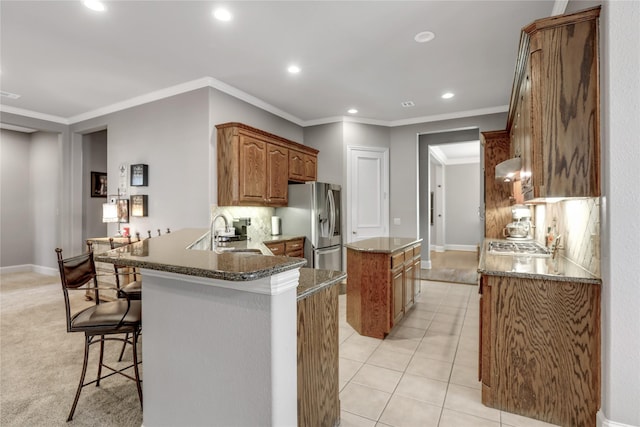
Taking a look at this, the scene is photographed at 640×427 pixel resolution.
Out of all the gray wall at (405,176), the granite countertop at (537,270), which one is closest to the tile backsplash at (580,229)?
the granite countertop at (537,270)

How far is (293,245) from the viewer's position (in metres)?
4.64

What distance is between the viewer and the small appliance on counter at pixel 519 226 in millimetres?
4214

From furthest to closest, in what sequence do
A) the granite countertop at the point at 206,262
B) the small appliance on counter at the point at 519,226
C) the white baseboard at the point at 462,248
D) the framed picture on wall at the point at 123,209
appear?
1. the white baseboard at the point at 462,248
2. the framed picture on wall at the point at 123,209
3. the small appliance on counter at the point at 519,226
4. the granite countertop at the point at 206,262

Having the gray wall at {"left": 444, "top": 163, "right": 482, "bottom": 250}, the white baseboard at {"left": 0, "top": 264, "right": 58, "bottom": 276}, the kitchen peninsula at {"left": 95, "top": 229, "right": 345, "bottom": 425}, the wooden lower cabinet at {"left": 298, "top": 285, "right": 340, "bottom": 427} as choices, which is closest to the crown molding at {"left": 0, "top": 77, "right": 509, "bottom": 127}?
the white baseboard at {"left": 0, "top": 264, "right": 58, "bottom": 276}

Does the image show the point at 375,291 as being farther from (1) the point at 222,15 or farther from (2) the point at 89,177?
(2) the point at 89,177

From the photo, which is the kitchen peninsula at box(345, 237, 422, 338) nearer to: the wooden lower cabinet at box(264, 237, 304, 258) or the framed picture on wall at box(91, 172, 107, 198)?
the wooden lower cabinet at box(264, 237, 304, 258)

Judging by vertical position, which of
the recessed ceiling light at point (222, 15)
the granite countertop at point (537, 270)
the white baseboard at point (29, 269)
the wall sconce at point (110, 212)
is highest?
the recessed ceiling light at point (222, 15)

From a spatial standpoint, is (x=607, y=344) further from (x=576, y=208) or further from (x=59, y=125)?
(x=59, y=125)

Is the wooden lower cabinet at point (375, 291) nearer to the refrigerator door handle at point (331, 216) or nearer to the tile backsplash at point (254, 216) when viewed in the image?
the refrigerator door handle at point (331, 216)

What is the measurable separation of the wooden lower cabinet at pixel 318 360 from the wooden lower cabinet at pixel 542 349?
1.04 metres

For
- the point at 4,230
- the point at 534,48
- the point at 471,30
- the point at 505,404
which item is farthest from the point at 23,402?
the point at 4,230

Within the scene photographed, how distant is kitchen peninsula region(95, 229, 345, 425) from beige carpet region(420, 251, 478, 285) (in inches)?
179

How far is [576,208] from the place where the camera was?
241 centimetres

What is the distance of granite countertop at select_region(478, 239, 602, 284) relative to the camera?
5.96ft
